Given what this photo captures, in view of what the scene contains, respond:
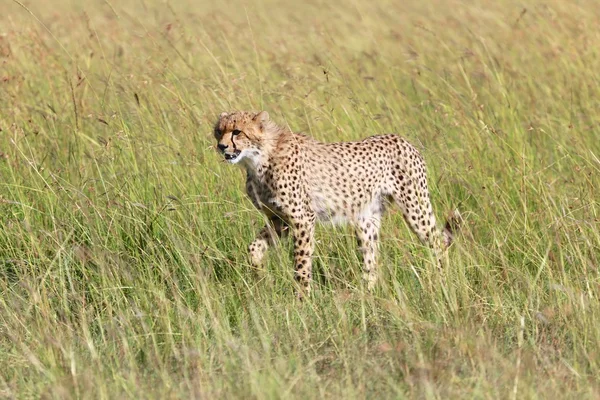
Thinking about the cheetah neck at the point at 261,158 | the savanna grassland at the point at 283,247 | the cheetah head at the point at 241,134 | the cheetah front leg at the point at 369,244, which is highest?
the cheetah head at the point at 241,134

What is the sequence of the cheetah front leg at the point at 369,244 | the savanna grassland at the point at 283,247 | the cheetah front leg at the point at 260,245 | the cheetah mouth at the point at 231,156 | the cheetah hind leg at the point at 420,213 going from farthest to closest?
the cheetah hind leg at the point at 420,213 → the cheetah mouth at the point at 231,156 → the cheetah front leg at the point at 260,245 → the cheetah front leg at the point at 369,244 → the savanna grassland at the point at 283,247

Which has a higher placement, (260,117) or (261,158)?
(260,117)

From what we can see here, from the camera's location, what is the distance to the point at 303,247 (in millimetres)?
4691

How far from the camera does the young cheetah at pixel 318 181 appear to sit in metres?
4.73

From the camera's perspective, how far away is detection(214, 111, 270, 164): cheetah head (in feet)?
15.4

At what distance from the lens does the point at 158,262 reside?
4.49 meters

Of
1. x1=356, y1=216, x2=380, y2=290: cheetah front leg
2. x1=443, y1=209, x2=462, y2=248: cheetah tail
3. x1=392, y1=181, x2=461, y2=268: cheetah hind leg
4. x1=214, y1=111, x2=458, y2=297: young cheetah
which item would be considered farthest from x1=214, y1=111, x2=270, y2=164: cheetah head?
x1=443, y1=209, x2=462, y2=248: cheetah tail

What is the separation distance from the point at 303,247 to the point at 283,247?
0.13 m

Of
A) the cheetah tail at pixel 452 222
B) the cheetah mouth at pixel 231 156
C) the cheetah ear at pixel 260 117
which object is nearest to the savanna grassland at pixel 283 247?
the cheetah tail at pixel 452 222

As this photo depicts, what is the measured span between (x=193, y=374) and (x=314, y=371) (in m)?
0.35

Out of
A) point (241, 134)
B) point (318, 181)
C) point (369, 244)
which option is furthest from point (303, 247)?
point (241, 134)

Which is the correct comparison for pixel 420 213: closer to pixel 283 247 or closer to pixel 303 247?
pixel 303 247

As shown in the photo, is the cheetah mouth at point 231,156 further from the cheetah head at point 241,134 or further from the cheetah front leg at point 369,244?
the cheetah front leg at point 369,244

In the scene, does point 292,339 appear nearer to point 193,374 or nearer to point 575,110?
point 193,374
